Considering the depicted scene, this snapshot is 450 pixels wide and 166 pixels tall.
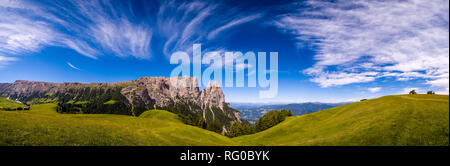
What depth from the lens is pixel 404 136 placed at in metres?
21.5

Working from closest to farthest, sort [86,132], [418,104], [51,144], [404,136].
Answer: [51,144] < [404,136] < [86,132] < [418,104]
